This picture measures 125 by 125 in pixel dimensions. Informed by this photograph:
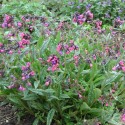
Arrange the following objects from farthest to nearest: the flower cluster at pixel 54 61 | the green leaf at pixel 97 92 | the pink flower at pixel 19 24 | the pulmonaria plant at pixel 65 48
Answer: the pink flower at pixel 19 24 < the green leaf at pixel 97 92 < the pulmonaria plant at pixel 65 48 < the flower cluster at pixel 54 61

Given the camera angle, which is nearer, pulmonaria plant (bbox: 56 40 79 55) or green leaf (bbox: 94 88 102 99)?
pulmonaria plant (bbox: 56 40 79 55)

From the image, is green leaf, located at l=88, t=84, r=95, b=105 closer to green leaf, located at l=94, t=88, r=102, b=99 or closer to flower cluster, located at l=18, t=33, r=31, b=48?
green leaf, located at l=94, t=88, r=102, b=99

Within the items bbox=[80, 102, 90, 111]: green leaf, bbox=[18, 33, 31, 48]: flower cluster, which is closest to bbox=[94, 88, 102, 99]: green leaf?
bbox=[80, 102, 90, 111]: green leaf

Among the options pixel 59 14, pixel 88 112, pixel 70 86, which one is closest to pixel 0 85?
pixel 70 86

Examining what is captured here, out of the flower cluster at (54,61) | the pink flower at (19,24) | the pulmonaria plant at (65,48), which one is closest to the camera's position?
the flower cluster at (54,61)

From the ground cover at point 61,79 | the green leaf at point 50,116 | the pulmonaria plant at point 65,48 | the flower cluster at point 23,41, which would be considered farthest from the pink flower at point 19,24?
the green leaf at point 50,116

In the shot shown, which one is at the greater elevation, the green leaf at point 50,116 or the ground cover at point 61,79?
the ground cover at point 61,79

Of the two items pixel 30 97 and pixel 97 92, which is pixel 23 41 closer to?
pixel 30 97

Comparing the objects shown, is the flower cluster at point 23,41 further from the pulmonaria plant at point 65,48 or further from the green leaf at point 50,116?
the green leaf at point 50,116

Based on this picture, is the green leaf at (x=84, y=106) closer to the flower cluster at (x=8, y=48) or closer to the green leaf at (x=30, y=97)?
the green leaf at (x=30, y=97)

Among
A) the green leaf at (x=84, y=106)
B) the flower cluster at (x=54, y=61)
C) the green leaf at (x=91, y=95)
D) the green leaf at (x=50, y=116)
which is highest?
the flower cluster at (x=54, y=61)

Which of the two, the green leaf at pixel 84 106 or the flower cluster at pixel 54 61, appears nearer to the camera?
the flower cluster at pixel 54 61

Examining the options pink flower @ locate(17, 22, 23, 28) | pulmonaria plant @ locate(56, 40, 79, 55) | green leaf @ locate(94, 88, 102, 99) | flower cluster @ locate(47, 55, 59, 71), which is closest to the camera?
flower cluster @ locate(47, 55, 59, 71)

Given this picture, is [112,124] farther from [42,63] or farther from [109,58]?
[42,63]
